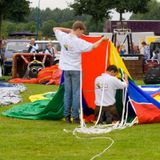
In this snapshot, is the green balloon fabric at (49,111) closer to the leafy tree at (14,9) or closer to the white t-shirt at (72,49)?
the white t-shirt at (72,49)

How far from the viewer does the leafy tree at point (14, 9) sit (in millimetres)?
37344

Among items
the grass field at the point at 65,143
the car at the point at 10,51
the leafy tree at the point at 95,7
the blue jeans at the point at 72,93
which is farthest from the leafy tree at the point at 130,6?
the grass field at the point at 65,143

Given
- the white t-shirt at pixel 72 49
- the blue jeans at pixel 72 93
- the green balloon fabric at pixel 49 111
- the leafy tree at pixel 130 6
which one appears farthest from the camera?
the leafy tree at pixel 130 6

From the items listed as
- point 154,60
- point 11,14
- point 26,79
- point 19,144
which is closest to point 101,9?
point 11,14

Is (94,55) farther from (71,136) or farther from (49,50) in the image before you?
(49,50)

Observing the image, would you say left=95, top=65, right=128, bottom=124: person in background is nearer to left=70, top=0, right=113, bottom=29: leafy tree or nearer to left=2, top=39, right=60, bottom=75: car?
left=2, top=39, right=60, bottom=75: car

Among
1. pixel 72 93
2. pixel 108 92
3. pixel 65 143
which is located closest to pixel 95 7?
pixel 72 93

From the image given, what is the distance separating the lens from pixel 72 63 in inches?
422

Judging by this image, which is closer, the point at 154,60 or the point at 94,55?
the point at 94,55

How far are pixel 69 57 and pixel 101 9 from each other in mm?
33281

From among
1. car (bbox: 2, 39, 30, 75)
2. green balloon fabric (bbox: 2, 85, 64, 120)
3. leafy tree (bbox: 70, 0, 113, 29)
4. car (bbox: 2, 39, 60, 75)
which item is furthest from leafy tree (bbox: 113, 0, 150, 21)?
green balloon fabric (bbox: 2, 85, 64, 120)

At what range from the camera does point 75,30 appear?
35.2 feet

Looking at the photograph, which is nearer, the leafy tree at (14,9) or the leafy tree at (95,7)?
the leafy tree at (14,9)

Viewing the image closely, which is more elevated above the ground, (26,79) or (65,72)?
(65,72)
